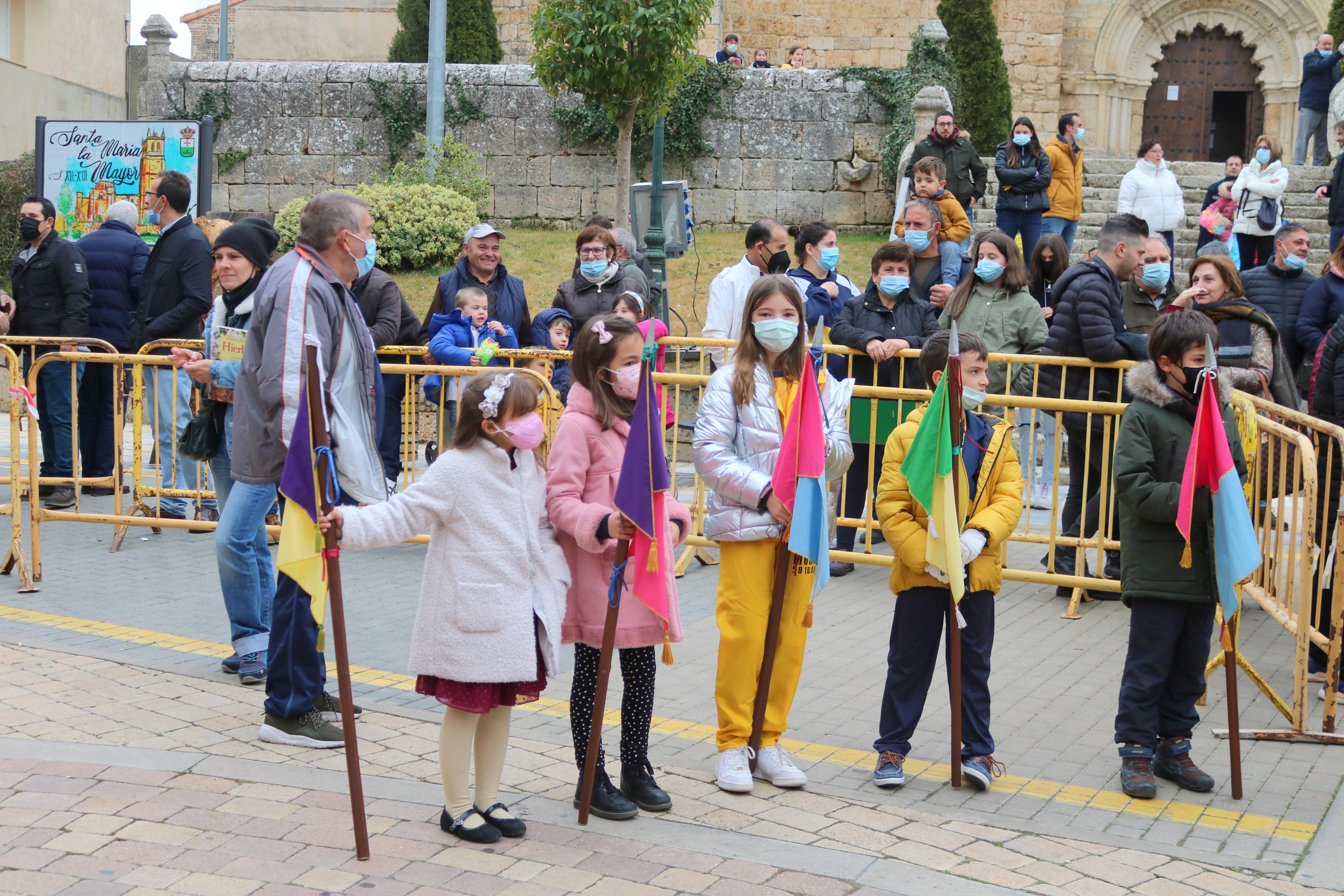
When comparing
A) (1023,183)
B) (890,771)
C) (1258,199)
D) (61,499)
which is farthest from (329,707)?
(1258,199)

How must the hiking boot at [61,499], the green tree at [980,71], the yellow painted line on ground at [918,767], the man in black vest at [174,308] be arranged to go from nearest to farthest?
the yellow painted line on ground at [918,767] < the man in black vest at [174,308] < the hiking boot at [61,499] < the green tree at [980,71]

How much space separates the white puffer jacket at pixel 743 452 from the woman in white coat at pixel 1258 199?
1041 centimetres

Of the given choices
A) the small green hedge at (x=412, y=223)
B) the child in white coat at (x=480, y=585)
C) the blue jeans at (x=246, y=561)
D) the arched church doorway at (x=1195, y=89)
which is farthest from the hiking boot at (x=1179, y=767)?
the arched church doorway at (x=1195, y=89)

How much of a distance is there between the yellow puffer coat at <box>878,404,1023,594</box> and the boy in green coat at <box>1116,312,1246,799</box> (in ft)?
1.30

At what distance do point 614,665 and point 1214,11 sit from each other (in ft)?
82.6

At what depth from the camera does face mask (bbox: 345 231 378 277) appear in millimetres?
4965

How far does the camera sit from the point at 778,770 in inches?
186

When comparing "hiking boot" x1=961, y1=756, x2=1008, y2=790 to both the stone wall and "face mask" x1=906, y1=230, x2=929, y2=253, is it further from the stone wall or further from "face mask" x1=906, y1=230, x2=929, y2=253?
the stone wall

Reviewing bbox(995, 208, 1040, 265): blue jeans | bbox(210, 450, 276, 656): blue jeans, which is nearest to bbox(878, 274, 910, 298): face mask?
bbox(210, 450, 276, 656): blue jeans

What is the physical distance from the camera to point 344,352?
493 cm

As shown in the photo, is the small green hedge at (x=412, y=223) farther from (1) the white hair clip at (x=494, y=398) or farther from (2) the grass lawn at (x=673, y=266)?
(1) the white hair clip at (x=494, y=398)

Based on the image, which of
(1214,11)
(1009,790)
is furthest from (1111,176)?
(1009,790)

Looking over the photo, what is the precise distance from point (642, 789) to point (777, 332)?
164 cm

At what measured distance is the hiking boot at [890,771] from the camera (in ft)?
15.6
